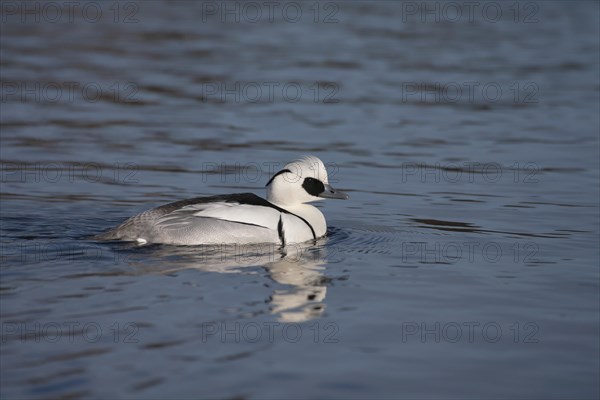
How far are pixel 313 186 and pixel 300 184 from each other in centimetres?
15

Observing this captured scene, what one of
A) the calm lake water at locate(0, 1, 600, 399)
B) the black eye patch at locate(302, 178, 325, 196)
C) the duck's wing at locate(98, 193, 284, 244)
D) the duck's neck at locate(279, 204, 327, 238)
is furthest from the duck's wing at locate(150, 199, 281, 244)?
the black eye patch at locate(302, 178, 325, 196)

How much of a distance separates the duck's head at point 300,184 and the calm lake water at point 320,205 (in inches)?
23.1

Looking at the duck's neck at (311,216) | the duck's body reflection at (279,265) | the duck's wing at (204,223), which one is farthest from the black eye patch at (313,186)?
the duck's wing at (204,223)

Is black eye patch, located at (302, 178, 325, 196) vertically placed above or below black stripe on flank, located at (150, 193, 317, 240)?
above

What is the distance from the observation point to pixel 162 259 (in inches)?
419

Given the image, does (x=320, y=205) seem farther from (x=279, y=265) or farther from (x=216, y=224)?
(x=279, y=265)

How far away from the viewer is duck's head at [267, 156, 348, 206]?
12.1 m

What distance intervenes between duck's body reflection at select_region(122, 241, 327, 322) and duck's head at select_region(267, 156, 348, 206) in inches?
21.9

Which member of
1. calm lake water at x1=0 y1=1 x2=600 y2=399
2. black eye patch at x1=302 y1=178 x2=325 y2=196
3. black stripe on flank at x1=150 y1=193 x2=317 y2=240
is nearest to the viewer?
calm lake water at x1=0 y1=1 x2=600 y2=399

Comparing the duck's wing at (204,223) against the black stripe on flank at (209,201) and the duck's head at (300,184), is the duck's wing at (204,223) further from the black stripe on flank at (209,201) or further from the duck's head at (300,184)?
the duck's head at (300,184)

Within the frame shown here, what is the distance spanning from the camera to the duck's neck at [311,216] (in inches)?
475

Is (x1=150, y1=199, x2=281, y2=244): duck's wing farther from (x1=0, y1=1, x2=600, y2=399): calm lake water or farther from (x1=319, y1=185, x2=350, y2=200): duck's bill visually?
(x1=319, y1=185, x2=350, y2=200): duck's bill

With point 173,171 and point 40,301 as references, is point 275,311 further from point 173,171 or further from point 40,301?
point 173,171

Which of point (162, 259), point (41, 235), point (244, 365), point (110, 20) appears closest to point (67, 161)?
point (41, 235)
